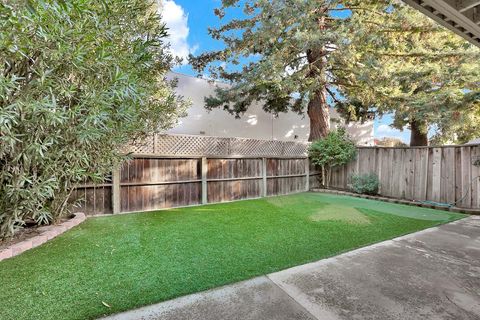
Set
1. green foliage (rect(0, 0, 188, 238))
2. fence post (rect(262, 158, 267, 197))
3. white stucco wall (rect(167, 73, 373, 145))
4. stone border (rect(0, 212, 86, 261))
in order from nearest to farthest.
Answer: green foliage (rect(0, 0, 188, 238)) < stone border (rect(0, 212, 86, 261)) < fence post (rect(262, 158, 267, 197)) < white stucco wall (rect(167, 73, 373, 145))

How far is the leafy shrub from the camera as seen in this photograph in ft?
24.3

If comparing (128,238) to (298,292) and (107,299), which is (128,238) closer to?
(107,299)

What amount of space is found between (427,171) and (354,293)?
17.3ft

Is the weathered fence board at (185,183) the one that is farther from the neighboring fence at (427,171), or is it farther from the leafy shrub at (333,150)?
the neighboring fence at (427,171)

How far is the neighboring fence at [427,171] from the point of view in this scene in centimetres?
527

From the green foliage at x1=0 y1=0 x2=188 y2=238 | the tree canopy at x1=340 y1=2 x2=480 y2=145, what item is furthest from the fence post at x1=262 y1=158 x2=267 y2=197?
the green foliage at x1=0 y1=0 x2=188 y2=238

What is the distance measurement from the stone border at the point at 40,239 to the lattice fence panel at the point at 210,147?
154 cm

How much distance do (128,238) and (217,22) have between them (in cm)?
729

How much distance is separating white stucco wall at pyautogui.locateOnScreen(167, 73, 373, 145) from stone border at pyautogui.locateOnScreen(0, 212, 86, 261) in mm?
4314

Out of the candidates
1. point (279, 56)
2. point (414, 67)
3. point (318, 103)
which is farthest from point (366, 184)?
point (279, 56)

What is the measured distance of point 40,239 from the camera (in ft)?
9.93

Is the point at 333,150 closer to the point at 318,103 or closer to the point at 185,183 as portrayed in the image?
the point at 318,103

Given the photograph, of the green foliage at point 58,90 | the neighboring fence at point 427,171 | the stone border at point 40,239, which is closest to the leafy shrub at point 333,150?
the neighboring fence at point 427,171

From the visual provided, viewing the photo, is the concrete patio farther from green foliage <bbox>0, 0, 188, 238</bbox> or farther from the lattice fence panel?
the lattice fence panel
